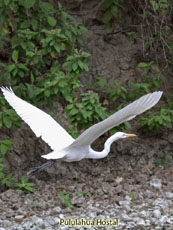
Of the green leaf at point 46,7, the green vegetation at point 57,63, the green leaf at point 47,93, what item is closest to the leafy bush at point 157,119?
the green vegetation at point 57,63

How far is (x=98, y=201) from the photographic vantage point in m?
6.31

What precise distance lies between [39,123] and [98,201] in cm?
147

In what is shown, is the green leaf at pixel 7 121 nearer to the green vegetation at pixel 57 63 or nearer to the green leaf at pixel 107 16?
the green vegetation at pixel 57 63

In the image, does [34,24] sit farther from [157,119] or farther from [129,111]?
[129,111]

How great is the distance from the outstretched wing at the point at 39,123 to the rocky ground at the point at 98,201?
0.94 meters

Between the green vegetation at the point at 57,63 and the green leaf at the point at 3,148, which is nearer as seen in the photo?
the green leaf at the point at 3,148

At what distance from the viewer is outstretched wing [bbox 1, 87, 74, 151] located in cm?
531

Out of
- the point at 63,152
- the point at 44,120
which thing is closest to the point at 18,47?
the point at 44,120

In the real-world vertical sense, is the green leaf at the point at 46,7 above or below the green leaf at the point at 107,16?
below

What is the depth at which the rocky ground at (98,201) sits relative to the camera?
18.5 feet

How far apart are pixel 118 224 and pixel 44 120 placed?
4.53 feet

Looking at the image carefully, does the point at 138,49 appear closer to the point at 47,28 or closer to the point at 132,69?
the point at 132,69

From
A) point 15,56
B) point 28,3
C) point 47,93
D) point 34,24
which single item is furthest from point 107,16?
point 47,93

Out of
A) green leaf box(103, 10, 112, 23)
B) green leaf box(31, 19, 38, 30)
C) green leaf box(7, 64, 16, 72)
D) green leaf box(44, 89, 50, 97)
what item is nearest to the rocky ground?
green leaf box(44, 89, 50, 97)
